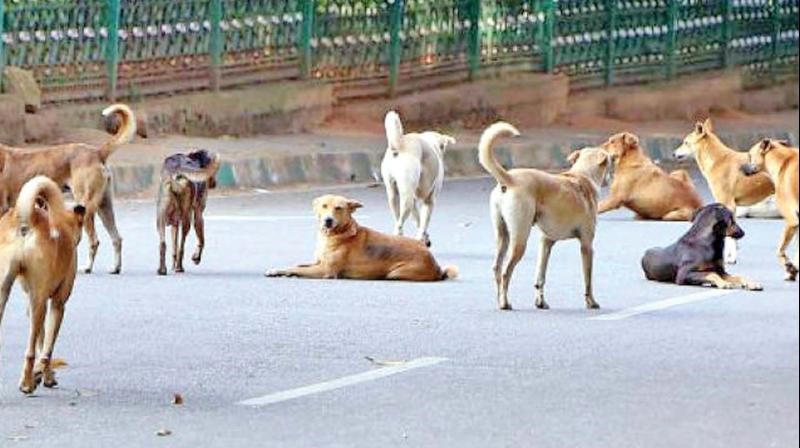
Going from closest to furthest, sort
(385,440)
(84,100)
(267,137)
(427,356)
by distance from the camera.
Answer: (385,440)
(427,356)
(84,100)
(267,137)

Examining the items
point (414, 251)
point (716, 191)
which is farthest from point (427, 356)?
point (716, 191)

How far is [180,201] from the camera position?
13055 millimetres

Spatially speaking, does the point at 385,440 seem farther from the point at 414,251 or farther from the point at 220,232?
the point at 220,232

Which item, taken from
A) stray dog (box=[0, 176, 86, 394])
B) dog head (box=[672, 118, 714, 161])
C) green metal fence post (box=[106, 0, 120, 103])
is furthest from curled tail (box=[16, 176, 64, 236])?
green metal fence post (box=[106, 0, 120, 103])

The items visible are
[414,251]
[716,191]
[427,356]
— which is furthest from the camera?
[716,191]

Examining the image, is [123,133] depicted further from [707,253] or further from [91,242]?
[707,253]

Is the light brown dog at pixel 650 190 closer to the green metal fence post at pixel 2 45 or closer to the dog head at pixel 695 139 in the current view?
the dog head at pixel 695 139

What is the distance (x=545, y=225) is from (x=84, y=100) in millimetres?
8013

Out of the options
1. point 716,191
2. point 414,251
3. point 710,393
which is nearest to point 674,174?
point 716,191

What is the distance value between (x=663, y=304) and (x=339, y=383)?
3061mm

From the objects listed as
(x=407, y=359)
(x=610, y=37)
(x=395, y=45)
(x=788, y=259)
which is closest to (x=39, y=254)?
(x=407, y=359)

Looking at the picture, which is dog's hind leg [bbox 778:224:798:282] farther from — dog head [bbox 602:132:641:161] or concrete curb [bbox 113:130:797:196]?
concrete curb [bbox 113:130:797:196]

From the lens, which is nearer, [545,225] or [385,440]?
[385,440]

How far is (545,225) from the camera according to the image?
1146 cm
